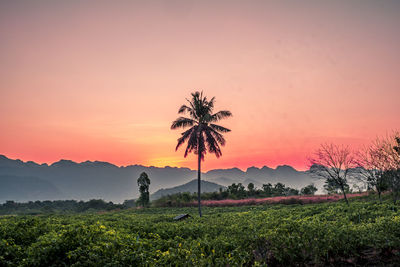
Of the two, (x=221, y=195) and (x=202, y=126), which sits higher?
(x=202, y=126)

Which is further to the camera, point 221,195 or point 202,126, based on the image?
point 221,195

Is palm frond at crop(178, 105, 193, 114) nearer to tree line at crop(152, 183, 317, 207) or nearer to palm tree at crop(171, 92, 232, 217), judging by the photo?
palm tree at crop(171, 92, 232, 217)

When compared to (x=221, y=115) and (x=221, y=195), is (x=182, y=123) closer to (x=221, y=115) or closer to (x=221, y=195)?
(x=221, y=115)

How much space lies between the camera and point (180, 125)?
24031 millimetres


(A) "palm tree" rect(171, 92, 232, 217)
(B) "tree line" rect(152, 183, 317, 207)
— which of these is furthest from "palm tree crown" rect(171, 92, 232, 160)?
(B) "tree line" rect(152, 183, 317, 207)

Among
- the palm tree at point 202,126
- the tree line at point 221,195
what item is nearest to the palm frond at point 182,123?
the palm tree at point 202,126

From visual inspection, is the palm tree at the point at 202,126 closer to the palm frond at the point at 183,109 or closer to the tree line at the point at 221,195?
the palm frond at the point at 183,109

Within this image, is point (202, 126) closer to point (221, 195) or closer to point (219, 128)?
point (219, 128)

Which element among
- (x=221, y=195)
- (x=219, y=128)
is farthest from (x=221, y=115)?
(x=221, y=195)

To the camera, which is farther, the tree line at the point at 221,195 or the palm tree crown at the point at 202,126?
the tree line at the point at 221,195

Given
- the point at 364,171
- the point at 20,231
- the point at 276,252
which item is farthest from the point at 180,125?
the point at 364,171

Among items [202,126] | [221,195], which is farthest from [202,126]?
[221,195]

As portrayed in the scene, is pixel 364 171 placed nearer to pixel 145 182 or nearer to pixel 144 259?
pixel 144 259

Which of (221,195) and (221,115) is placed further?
(221,195)
